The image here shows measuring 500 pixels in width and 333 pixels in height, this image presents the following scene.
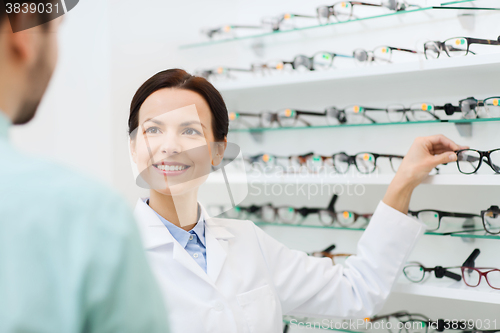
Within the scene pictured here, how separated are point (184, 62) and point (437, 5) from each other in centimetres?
86

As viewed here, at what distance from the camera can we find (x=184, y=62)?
62.8 inches

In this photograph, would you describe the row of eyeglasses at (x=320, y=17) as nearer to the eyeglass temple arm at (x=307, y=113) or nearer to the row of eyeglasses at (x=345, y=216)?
the eyeglass temple arm at (x=307, y=113)

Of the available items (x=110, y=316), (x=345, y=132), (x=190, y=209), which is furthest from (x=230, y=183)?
(x=110, y=316)

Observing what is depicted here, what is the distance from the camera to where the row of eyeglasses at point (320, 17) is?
123 centimetres

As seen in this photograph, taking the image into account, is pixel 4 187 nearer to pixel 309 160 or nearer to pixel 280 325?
pixel 280 325

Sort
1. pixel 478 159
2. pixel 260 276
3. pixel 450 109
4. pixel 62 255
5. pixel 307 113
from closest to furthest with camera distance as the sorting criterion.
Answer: pixel 62 255, pixel 260 276, pixel 478 159, pixel 450 109, pixel 307 113

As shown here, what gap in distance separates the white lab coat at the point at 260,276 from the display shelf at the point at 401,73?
37cm

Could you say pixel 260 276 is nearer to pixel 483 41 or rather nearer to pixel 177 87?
pixel 177 87

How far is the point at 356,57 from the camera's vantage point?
1.26 m

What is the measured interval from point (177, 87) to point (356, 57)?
0.61 m

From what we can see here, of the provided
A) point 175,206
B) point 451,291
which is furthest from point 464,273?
point 175,206

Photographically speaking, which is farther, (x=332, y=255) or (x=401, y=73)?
(x=332, y=255)

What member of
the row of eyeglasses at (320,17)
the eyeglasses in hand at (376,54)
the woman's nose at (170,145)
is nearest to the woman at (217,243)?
the woman's nose at (170,145)

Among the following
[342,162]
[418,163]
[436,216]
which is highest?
[418,163]
